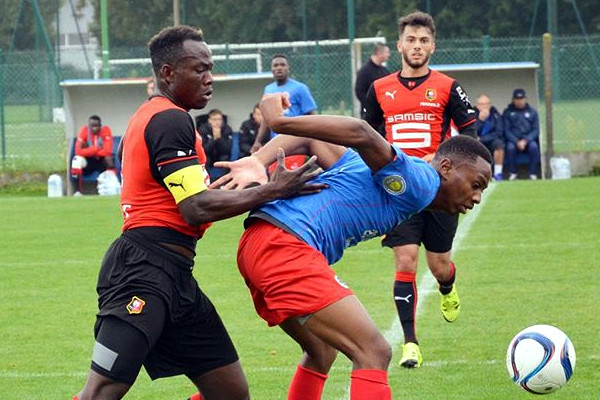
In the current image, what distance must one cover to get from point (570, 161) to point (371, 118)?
1453 cm

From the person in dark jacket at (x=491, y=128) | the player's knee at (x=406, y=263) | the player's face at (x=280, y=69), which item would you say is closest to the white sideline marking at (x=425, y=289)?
the player's knee at (x=406, y=263)

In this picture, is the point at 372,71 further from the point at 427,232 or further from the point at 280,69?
the point at 427,232

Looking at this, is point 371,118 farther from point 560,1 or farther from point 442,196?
point 560,1

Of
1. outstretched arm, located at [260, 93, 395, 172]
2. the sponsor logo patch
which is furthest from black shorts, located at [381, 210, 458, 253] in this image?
outstretched arm, located at [260, 93, 395, 172]

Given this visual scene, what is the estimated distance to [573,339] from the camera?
8.41m

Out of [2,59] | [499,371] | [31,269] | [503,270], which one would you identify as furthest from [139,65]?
[499,371]

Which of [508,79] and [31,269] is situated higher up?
[508,79]

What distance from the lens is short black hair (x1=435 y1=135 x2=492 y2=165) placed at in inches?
215

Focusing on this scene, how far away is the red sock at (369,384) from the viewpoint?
16.5ft

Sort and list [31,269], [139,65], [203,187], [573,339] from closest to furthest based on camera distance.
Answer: [203,187] → [573,339] → [31,269] → [139,65]

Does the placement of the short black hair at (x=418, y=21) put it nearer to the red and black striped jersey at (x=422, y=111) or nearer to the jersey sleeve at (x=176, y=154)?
the red and black striped jersey at (x=422, y=111)

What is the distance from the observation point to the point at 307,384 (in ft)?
18.7

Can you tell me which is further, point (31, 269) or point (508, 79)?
point (508, 79)

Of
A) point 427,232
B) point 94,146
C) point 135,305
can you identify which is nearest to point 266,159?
point 135,305
